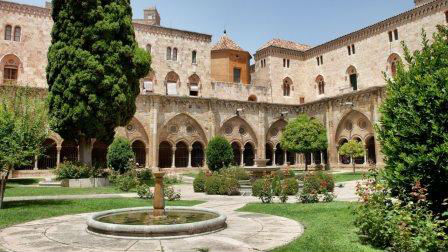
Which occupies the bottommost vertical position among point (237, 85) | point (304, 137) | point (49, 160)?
point (49, 160)

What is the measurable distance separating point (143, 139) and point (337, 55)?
19769mm

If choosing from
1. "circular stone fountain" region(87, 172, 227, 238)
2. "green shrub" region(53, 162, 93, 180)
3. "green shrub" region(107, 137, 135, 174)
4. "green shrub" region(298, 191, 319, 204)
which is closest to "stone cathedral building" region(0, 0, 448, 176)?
"green shrub" region(107, 137, 135, 174)

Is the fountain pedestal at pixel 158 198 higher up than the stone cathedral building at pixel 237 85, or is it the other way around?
the stone cathedral building at pixel 237 85

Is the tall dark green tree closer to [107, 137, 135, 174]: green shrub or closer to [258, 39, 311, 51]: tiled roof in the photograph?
[107, 137, 135, 174]: green shrub

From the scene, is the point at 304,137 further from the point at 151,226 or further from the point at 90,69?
the point at 151,226

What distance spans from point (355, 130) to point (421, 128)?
25.6 meters

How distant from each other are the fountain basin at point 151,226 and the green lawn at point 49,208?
6.91 ft

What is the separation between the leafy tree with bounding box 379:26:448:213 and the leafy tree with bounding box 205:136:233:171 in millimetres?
17809

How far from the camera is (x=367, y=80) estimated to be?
105 feet

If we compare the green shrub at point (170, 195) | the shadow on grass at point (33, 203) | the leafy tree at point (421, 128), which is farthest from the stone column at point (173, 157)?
the leafy tree at point (421, 128)

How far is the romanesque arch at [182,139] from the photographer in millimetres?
30289

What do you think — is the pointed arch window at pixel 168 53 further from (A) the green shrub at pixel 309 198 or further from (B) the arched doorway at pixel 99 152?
(A) the green shrub at pixel 309 198

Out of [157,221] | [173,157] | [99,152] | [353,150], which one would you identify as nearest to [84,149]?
[99,152]

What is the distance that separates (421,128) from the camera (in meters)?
5.94
